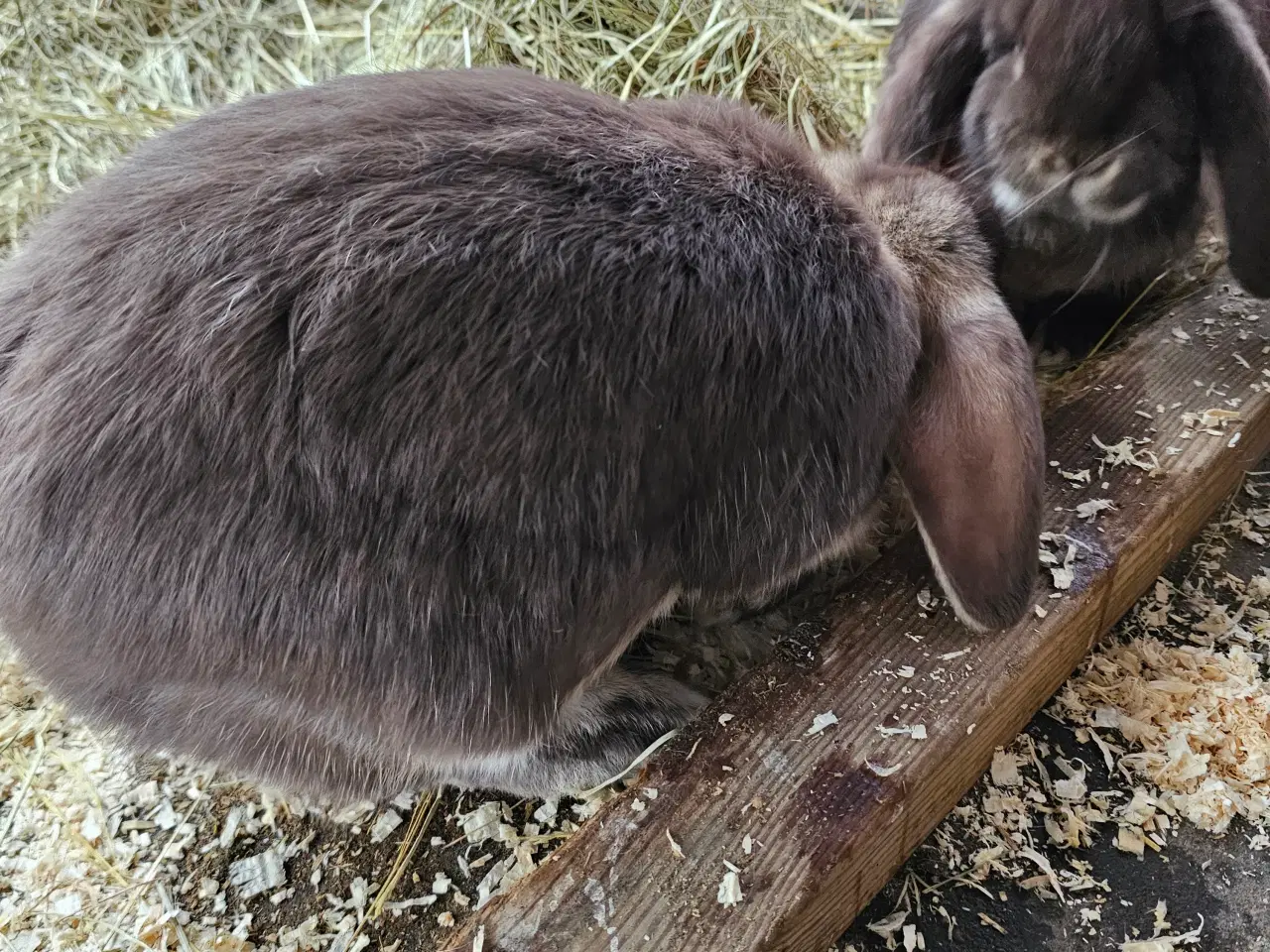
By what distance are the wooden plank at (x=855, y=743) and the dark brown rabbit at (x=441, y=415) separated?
0.12 meters

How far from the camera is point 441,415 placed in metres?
0.94

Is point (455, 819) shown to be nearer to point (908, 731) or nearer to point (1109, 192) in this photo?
point (908, 731)

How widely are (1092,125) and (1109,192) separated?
0.13 m

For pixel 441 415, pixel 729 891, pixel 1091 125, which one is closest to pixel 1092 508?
pixel 1091 125

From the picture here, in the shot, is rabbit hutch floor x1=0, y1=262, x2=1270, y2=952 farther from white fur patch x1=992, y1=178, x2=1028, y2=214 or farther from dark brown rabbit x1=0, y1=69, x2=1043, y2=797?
white fur patch x1=992, y1=178, x2=1028, y2=214

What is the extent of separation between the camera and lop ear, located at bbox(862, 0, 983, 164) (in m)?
1.64

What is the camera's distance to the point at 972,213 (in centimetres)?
134

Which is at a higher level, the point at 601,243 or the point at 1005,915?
the point at 601,243

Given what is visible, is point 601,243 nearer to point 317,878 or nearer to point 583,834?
point 583,834

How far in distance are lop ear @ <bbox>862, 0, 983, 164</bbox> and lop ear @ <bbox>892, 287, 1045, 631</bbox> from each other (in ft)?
1.99

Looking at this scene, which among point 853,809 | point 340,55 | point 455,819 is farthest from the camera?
point 340,55

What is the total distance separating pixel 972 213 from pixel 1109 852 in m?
0.87

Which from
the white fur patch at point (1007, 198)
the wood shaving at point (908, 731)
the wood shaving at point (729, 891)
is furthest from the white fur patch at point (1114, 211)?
→ the wood shaving at point (729, 891)

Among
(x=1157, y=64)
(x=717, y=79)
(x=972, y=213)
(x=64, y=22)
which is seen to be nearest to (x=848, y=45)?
(x=717, y=79)
